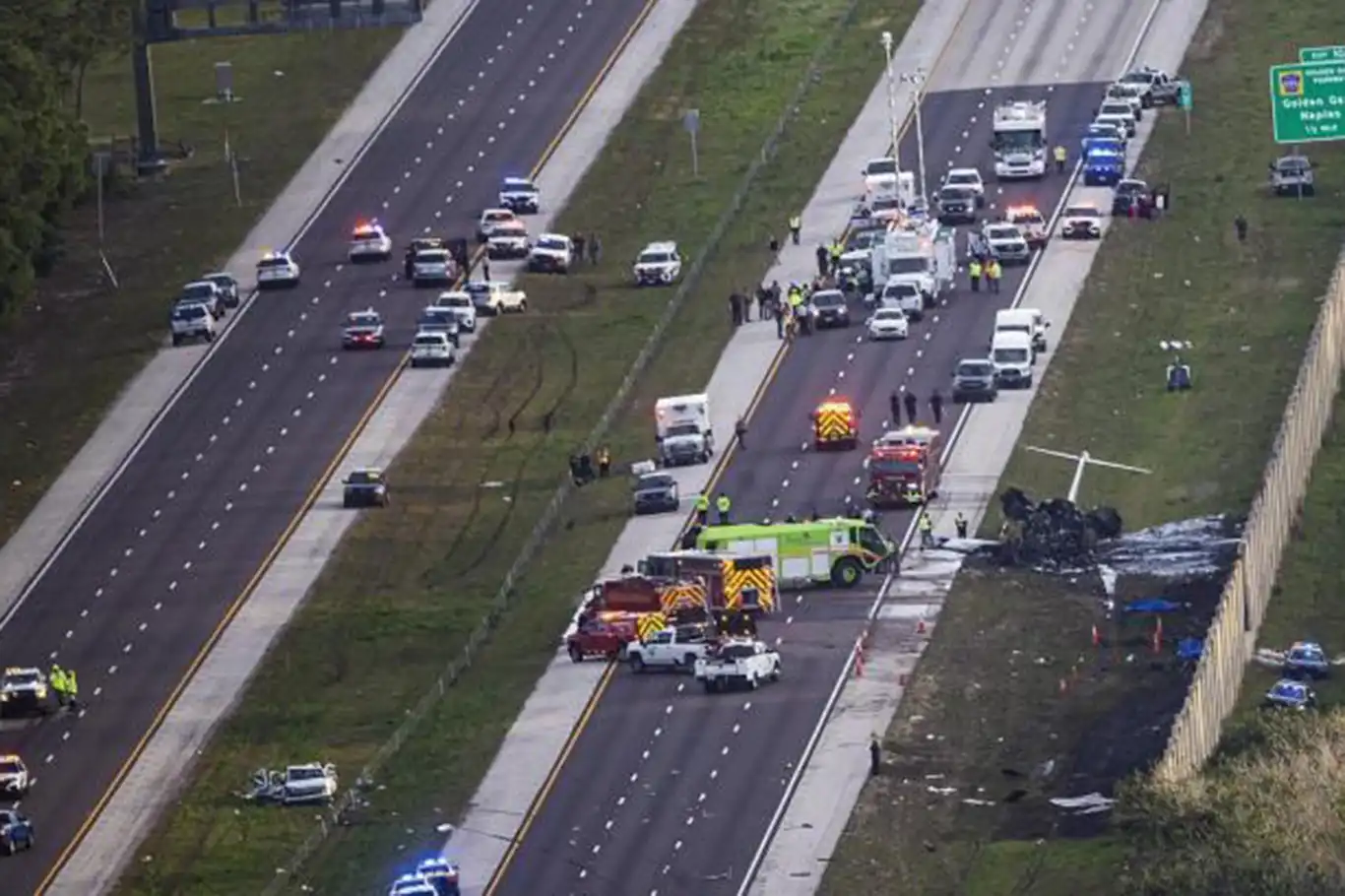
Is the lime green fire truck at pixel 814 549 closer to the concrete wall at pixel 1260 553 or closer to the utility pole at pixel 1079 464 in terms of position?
the utility pole at pixel 1079 464

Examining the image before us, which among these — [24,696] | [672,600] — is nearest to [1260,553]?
[672,600]

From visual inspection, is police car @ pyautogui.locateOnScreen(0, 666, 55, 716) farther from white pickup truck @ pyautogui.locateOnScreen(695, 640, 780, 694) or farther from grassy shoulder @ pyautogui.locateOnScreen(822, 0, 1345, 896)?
grassy shoulder @ pyautogui.locateOnScreen(822, 0, 1345, 896)

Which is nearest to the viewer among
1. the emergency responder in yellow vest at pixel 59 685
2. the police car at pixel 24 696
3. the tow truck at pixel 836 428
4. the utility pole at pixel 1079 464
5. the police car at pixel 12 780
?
the police car at pixel 12 780

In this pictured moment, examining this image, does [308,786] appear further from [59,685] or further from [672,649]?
[59,685]

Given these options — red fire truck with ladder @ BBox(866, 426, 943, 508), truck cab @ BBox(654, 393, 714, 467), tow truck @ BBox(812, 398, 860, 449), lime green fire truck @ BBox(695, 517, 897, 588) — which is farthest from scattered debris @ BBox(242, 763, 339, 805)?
tow truck @ BBox(812, 398, 860, 449)

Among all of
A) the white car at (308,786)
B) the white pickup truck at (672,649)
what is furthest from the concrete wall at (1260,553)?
the white car at (308,786)
